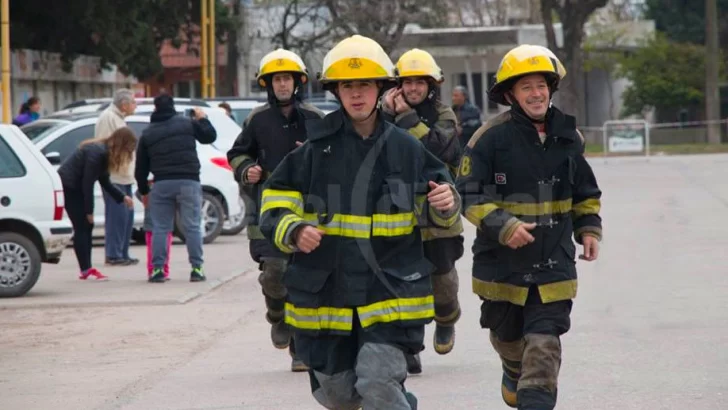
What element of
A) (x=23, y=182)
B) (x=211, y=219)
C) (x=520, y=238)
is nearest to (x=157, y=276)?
(x=23, y=182)

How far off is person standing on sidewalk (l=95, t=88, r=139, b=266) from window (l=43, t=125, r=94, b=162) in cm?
Answer: 207

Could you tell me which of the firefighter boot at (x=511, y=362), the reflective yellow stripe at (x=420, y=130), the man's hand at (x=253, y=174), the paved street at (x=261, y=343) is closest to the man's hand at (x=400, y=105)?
the reflective yellow stripe at (x=420, y=130)

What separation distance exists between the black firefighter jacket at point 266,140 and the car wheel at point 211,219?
35.2 ft

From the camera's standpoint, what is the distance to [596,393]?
825cm

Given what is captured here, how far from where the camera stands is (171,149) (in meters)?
15.1

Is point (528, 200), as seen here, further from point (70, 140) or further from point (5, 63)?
point (5, 63)

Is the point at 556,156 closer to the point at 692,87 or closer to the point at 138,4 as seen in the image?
the point at 138,4

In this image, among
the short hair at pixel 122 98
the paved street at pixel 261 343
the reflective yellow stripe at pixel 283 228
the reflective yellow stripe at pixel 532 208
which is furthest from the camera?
the short hair at pixel 122 98

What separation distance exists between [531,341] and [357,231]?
1.03m

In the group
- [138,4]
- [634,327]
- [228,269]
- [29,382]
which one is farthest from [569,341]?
[138,4]

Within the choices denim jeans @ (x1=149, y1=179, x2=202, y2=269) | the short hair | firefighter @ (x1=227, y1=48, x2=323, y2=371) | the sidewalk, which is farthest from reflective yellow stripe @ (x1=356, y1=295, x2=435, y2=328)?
the short hair

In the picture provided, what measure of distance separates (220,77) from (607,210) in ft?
163

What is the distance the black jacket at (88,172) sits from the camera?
16.3 meters

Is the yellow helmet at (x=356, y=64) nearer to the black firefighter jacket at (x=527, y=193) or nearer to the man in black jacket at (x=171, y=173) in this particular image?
the black firefighter jacket at (x=527, y=193)
